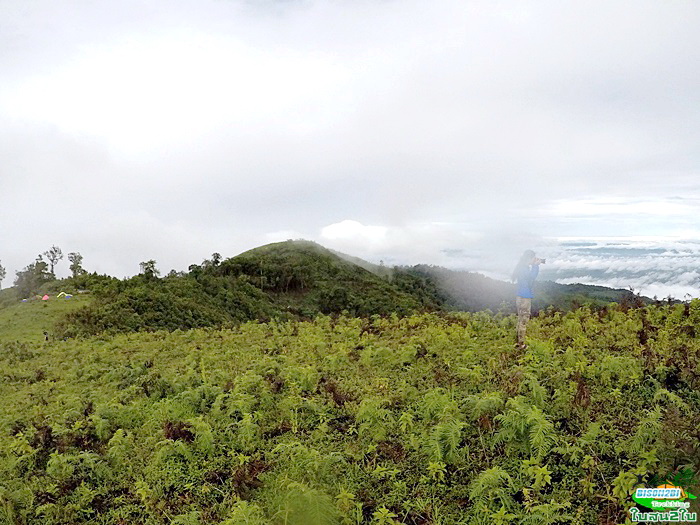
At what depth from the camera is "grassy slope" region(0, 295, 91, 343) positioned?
105 feet

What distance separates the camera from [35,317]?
36281 mm

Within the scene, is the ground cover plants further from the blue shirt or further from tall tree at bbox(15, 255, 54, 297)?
tall tree at bbox(15, 255, 54, 297)

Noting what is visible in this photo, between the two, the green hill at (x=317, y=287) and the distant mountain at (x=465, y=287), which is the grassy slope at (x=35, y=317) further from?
the distant mountain at (x=465, y=287)

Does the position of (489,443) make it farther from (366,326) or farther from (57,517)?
(366,326)

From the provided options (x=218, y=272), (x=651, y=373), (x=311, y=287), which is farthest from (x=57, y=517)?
(x=311, y=287)

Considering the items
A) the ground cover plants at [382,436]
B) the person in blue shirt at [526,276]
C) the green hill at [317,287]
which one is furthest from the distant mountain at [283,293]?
the ground cover plants at [382,436]

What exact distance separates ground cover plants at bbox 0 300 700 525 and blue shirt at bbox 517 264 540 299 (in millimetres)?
1380

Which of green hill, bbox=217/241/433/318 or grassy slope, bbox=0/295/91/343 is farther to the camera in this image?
green hill, bbox=217/241/433/318

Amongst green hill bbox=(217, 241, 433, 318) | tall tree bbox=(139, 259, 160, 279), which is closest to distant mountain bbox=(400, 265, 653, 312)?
green hill bbox=(217, 241, 433, 318)

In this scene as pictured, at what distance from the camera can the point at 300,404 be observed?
8.77 m

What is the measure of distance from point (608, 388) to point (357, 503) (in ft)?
16.6

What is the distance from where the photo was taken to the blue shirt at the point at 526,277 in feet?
36.7

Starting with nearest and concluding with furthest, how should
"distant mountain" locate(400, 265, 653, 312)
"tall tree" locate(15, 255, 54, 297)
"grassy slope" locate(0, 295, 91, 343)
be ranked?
1. "grassy slope" locate(0, 295, 91, 343)
2. "tall tree" locate(15, 255, 54, 297)
3. "distant mountain" locate(400, 265, 653, 312)

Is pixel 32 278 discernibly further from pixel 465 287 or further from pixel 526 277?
pixel 465 287
